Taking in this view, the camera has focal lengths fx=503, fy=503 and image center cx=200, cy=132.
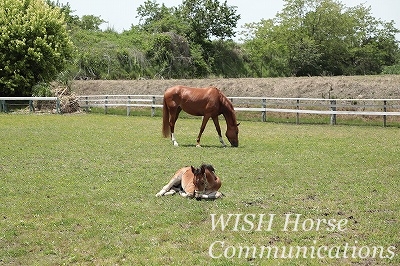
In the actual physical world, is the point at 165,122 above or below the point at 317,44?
below

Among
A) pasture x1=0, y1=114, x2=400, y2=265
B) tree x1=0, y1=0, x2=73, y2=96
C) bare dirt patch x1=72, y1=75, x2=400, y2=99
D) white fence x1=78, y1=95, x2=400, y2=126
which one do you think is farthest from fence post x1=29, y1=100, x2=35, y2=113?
pasture x1=0, y1=114, x2=400, y2=265

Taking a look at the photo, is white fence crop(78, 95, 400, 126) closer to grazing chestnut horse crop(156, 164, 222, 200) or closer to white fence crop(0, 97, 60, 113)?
white fence crop(0, 97, 60, 113)

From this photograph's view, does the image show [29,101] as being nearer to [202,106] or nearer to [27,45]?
[27,45]

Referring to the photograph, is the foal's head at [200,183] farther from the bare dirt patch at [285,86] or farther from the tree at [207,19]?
the tree at [207,19]

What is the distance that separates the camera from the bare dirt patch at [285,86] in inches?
1126

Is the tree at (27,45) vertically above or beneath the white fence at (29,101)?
above

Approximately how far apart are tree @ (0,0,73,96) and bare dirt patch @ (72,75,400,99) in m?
4.68

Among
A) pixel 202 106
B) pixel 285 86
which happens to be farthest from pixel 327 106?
pixel 202 106

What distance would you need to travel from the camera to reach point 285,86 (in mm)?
32156

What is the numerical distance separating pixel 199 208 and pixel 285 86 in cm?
2569

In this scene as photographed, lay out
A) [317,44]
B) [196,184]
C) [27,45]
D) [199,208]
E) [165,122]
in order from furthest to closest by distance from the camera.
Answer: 1. [317,44]
2. [27,45]
3. [165,122]
4. [196,184]
5. [199,208]

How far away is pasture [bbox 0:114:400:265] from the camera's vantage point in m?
5.64

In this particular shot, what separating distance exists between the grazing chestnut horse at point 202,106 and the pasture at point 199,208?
0.99 meters

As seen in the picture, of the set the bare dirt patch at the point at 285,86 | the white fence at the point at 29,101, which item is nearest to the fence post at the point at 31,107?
the white fence at the point at 29,101
